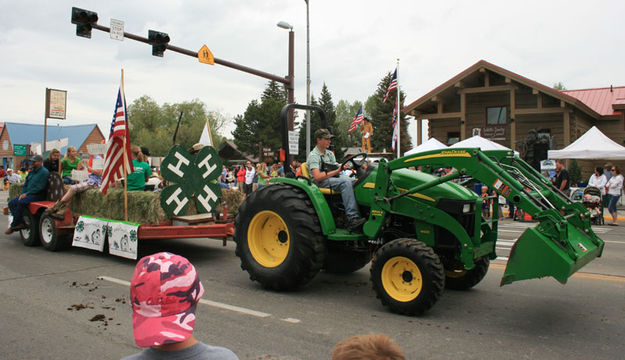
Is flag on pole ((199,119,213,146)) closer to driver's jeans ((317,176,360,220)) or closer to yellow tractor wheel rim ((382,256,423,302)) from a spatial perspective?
driver's jeans ((317,176,360,220))

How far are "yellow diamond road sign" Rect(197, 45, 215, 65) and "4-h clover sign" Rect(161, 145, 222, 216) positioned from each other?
9.33m

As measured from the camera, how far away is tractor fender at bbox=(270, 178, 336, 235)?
576 centimetres

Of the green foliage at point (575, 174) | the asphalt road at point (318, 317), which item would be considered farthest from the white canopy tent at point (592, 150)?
the asphalt road at point (318, 317)

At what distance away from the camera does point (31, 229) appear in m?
9.34

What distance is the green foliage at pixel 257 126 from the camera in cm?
6706

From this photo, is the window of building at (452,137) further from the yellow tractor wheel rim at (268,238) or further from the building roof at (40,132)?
the building roof at (40,132)

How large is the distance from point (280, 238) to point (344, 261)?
111cm

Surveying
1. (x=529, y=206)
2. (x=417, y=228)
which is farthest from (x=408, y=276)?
(x=529, y=206)

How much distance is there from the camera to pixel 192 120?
8188 cm

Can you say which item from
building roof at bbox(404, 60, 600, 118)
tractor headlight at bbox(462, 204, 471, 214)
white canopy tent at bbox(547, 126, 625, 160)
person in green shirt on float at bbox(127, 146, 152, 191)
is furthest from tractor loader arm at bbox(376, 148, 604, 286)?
building roof at bbox(404, 60, 600, 118)

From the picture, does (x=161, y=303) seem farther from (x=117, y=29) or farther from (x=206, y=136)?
(x=117, y=29)

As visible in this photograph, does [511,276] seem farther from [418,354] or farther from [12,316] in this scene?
[12,316]

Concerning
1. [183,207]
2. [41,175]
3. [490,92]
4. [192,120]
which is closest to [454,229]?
[183,207]

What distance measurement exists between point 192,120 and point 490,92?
63717 mm
